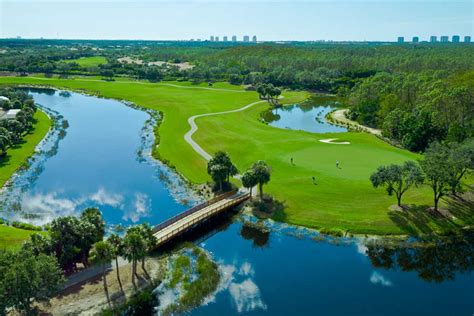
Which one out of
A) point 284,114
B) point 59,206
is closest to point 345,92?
point 284,114

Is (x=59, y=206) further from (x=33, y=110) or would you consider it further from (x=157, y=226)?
(x=33, y=110)

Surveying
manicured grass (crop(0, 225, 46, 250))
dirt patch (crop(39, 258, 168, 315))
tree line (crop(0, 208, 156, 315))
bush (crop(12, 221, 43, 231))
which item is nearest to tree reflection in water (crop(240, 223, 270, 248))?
dirt patch (crop(39, 258, 168, 315))

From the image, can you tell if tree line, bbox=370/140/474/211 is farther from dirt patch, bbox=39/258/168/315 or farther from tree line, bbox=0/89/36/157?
tree line, bbox=0/89/36/157

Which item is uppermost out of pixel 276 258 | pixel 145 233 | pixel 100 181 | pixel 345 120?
pixel 345 120

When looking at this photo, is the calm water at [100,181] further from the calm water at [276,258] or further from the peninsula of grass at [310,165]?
the peninsula of grass at [310,165]

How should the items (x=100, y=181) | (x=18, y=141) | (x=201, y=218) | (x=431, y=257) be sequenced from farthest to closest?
(x=18, y=141) < (x=100, y=181) < (x=201, y=218) < (x=431, y=257)

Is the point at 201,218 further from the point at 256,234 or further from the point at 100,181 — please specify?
the point at 100,181

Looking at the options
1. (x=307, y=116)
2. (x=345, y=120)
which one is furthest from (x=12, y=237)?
(x=307, y=116)
